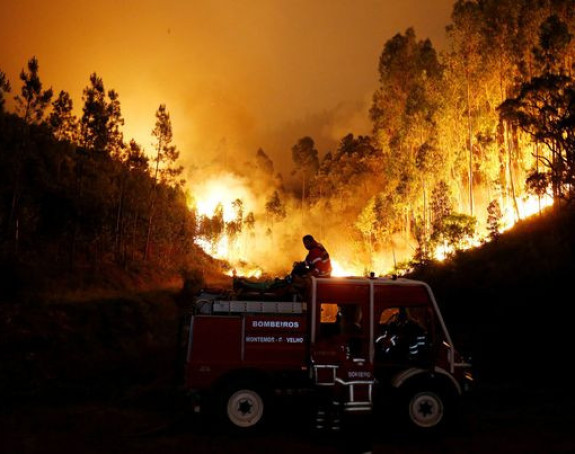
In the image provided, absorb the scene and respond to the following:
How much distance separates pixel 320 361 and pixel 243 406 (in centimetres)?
152

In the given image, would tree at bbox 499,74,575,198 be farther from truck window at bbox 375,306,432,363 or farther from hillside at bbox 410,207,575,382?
Answer: truck window at bbox 375,306,432,363

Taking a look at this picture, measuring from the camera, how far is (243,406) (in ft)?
28.0

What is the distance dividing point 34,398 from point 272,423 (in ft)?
19.8

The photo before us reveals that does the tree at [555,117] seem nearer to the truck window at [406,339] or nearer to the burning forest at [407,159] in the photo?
the burning forest at [407,159]

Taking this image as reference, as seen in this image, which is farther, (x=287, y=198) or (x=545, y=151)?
(x=287, y=198)

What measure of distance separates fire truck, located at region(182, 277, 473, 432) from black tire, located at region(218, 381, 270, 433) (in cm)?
2

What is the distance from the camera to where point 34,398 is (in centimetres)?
1151

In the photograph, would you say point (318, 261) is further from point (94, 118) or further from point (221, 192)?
point (221, 192)

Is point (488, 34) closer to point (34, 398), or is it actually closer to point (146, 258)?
point (146, 258)

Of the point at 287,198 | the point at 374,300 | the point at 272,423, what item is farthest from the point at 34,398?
the point at 287,198

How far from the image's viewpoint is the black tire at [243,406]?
8.45m

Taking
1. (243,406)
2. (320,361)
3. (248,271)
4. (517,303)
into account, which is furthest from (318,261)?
(248,271)

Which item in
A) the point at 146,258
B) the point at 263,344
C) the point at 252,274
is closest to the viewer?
the point at 263,344

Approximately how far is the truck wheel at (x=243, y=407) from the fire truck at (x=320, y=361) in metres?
0.02
